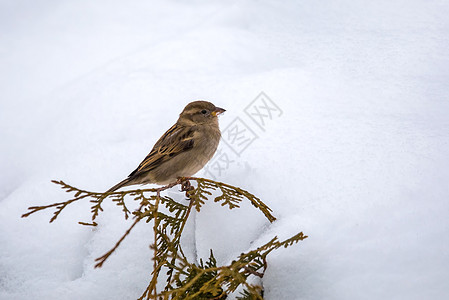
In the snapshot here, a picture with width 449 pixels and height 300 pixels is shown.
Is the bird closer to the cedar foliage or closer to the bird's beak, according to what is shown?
the bird's beak

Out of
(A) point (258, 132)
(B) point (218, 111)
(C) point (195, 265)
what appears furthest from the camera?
(B) point (218, 111)

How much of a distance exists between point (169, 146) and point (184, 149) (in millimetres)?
126

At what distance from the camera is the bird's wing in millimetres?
3291

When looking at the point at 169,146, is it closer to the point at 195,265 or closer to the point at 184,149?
the point at 184,149

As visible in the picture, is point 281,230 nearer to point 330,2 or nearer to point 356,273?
point 356,273

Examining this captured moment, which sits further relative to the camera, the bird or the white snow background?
the bird

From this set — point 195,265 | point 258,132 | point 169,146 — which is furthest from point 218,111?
point 195,265

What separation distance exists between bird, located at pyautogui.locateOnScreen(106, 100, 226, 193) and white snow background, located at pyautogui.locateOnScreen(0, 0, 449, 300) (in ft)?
0.83

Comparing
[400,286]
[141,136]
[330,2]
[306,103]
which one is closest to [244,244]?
[400,286]

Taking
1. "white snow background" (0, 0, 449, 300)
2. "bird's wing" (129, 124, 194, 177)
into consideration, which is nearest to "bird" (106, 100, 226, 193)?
"bird's wing" (129, 124, 194, 177)

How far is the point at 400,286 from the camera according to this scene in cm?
202

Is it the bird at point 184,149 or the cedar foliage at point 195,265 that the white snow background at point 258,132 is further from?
the bird at point 184,149

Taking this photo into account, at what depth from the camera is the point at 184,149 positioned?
3436 mm

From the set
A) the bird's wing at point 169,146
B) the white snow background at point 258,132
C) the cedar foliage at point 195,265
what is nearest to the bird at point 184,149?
the bird's wing at point 169,146
